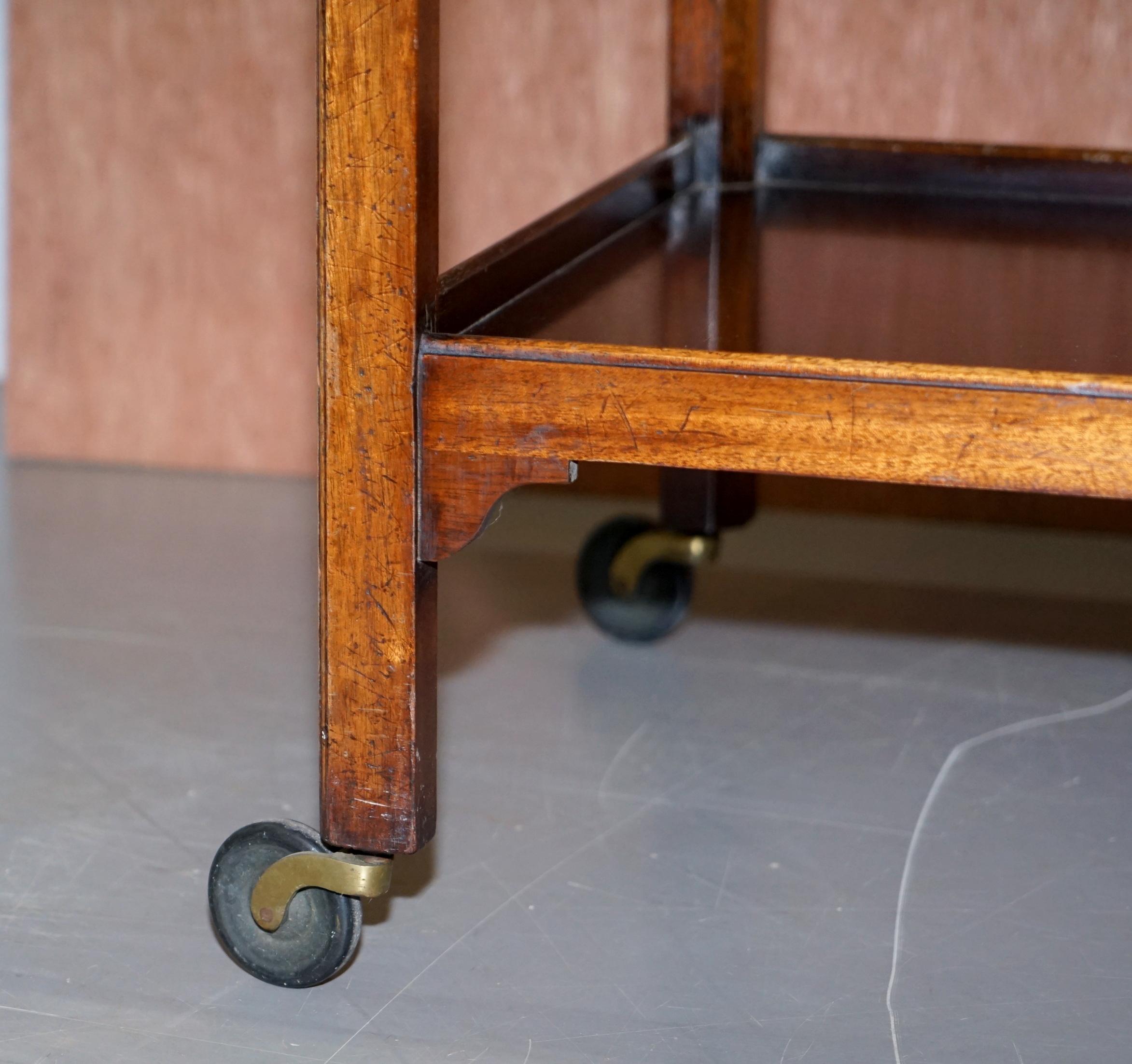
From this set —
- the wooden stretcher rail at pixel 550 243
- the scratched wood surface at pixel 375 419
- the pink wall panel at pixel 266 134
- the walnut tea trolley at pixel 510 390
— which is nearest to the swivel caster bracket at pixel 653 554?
the wooden stretcher rail at pixel 550 243

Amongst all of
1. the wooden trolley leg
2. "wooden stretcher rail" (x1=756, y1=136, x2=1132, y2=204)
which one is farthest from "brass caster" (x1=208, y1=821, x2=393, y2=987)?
"wooden stretcher rail" (x1=756, y1=136, x2=1132, y2=204)

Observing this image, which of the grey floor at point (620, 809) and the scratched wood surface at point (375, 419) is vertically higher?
the scratched wood surface at point (375, 419)

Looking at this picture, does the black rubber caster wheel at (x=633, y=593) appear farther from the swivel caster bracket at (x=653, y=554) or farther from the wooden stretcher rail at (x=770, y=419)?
→ the wooden stretcher rail at (x=770, y=419)

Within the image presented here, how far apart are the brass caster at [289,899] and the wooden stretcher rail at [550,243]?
34cm

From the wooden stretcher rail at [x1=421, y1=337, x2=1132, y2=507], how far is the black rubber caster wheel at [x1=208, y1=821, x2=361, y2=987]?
0.94 feet

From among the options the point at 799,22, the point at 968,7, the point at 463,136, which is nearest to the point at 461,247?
the point at 463,136

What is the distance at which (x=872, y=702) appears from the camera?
160 centimetres

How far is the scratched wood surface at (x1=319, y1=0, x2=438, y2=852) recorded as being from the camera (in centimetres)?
91

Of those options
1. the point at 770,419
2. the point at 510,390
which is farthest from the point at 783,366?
the point at 510,390

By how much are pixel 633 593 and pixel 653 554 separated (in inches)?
2.5

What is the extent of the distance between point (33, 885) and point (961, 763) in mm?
779

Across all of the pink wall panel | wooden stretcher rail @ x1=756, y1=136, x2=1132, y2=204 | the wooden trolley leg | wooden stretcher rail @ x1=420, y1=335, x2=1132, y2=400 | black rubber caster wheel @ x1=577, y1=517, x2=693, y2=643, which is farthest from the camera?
the pink wall panel

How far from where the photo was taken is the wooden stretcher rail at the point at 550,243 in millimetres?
1006

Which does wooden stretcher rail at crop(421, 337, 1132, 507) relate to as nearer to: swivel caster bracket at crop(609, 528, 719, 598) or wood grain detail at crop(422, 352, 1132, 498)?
wood grain detail at crop(422, 352, 1132, 498)
